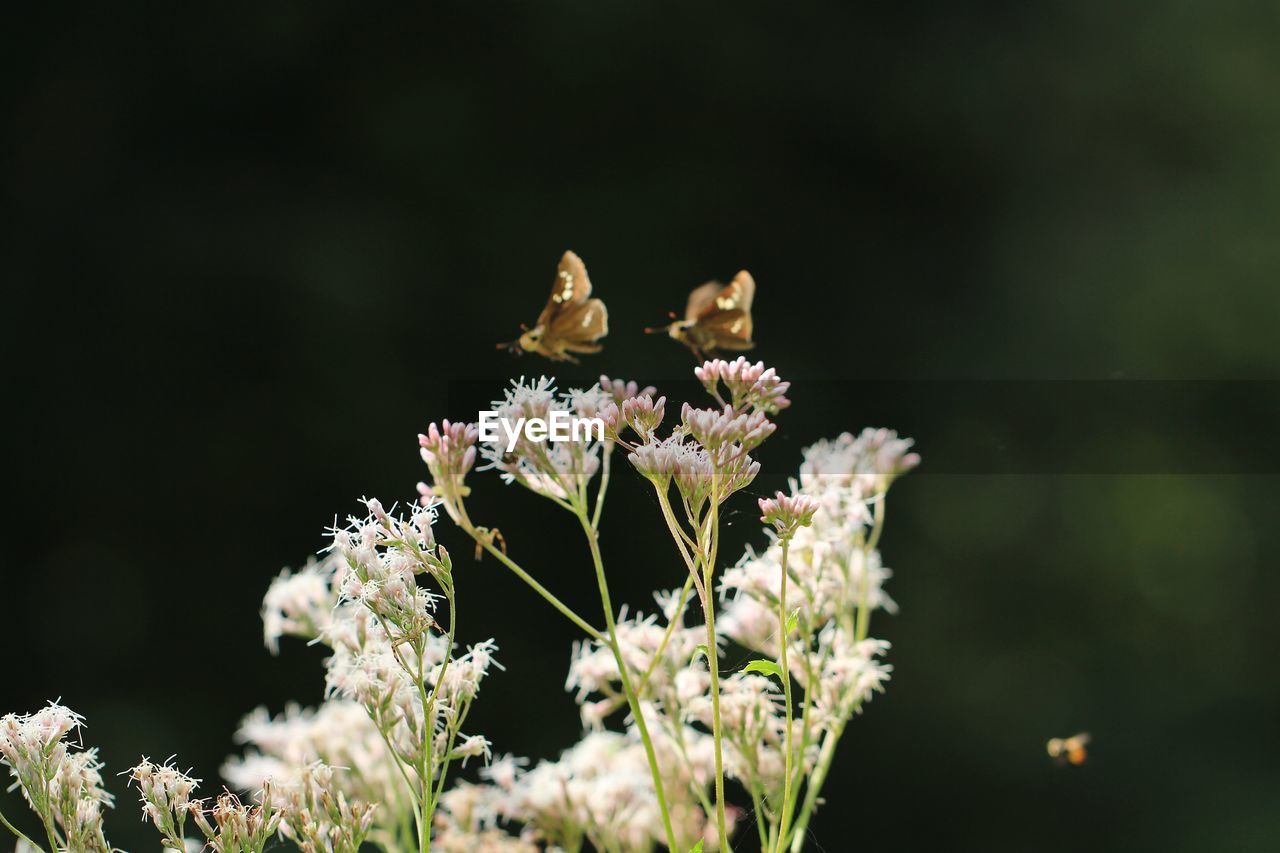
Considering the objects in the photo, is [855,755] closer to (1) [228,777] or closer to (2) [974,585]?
(2) [974,585]

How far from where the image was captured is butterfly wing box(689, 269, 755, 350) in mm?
813

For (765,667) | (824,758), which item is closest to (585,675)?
(824,758)

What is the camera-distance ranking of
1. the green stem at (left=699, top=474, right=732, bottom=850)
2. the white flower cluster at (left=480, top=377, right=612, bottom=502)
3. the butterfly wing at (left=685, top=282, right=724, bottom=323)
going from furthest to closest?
the butterfly wing at (left=685, top=282, right=724, bottom=323)
the white flower cluster at (left=480, top=377, right=612, bottom=502)
the green stem at (left=699, top=474, right=732, bottom=850)

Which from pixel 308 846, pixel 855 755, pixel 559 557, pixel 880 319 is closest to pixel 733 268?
pixel 880 319

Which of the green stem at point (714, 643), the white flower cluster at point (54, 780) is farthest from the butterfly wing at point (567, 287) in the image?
the white flower cluster at point (54, 780)

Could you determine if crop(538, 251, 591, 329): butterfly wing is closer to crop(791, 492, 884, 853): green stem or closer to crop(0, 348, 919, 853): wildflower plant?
crop(0, 348, 919, 853): wildflower plant

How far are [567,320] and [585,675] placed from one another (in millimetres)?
248

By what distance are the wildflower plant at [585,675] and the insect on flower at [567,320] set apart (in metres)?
0.11

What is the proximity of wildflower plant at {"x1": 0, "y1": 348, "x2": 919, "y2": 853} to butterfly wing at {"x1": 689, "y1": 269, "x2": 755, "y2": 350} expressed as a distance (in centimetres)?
9

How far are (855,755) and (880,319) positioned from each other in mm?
879

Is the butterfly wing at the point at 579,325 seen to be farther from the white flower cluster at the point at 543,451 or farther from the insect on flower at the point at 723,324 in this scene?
the white flower cluster at the point at 543,451

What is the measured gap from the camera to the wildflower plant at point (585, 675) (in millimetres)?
548

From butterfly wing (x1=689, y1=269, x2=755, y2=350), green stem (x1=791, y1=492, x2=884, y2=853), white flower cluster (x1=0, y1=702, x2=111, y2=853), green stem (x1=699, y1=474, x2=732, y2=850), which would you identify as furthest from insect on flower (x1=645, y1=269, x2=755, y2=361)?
white flower cluster (x1=0, y1=702, x2=111, y2=853)

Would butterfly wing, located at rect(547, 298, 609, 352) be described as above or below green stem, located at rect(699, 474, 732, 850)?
above
